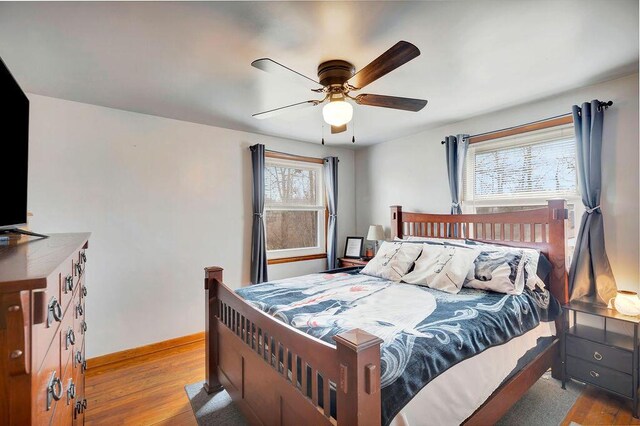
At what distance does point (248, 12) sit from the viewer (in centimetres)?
151

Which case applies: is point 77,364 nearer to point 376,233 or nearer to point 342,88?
point 342,88

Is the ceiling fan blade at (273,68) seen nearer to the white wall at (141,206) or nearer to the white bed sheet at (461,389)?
the white bed sheet at (461,389)

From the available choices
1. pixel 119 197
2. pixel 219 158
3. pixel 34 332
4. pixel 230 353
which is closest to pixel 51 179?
pixel 119 197

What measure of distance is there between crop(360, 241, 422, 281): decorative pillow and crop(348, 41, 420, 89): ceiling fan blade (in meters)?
1.56

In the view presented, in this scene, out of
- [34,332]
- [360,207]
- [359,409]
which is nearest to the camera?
[34,332]

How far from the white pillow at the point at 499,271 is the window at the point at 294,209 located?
2319 mm

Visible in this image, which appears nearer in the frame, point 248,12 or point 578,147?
point 248,12

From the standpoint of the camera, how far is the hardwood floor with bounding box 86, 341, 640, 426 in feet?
6.52

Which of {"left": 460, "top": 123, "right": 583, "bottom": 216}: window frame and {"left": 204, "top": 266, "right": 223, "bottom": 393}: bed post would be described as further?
{"left": 460, "top": 123, "right": 583, "bottom": 216}: window frame

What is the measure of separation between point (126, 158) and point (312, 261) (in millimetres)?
2548

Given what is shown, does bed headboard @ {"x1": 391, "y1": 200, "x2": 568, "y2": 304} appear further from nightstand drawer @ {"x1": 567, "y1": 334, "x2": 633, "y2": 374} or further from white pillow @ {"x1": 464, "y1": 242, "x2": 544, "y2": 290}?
nightstand drawer @ {"x1": 567, "y1": 334, "x2": 633, "y2": 374}

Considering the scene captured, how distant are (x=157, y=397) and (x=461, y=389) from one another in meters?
2.17

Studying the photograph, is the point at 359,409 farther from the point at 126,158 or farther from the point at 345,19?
the point at 126,158

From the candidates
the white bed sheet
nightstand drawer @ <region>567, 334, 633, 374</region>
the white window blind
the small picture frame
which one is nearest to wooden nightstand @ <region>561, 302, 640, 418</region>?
nightstand drawer @ <region>567, 334, 633, 374</region>
